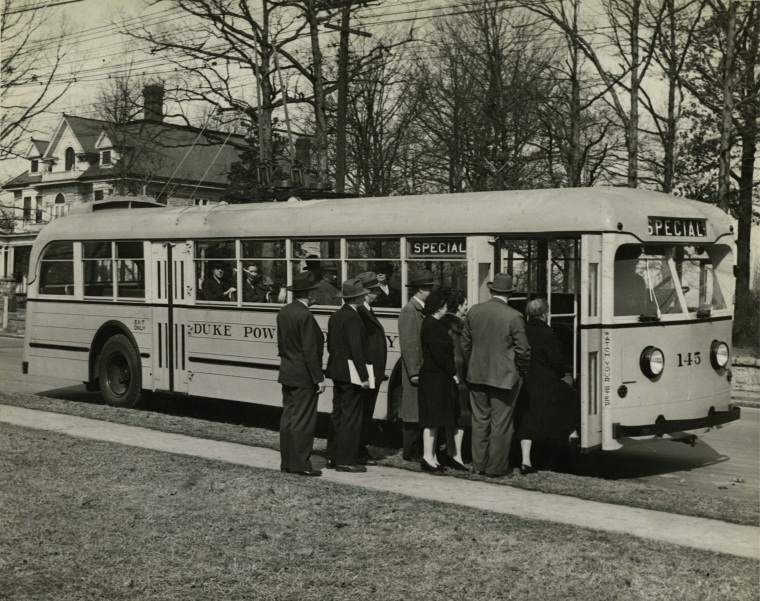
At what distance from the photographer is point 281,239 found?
12.9 meters

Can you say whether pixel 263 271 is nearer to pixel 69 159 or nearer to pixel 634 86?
pixel 634 86

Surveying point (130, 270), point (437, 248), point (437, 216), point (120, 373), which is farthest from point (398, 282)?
point (120, 373)

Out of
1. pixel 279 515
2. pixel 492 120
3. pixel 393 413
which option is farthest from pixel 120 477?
pixel 492 120

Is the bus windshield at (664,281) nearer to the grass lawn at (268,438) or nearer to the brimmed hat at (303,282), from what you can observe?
the grass lawn at (268,438)

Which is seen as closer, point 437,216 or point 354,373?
point 354,373

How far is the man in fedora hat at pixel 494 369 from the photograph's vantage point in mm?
9680

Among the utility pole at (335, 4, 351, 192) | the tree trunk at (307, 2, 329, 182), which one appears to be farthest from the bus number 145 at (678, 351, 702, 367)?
the tree trunk at (307, 2, 329, 182)

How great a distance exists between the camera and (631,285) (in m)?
10.2

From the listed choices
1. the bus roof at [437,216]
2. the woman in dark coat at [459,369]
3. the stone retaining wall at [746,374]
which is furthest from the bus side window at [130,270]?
the stone retaining wall at [746,374]

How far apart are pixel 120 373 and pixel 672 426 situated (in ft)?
28.2

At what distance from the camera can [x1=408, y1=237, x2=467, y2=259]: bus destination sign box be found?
10961 mm

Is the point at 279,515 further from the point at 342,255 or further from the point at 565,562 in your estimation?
the point at 342,255

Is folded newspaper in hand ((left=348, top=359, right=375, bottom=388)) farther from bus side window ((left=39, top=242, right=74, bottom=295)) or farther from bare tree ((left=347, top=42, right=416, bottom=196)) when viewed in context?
bare tree ((left=347, top=42, right=416, bottom=196))

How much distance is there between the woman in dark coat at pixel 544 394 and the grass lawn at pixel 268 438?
1.49ft
